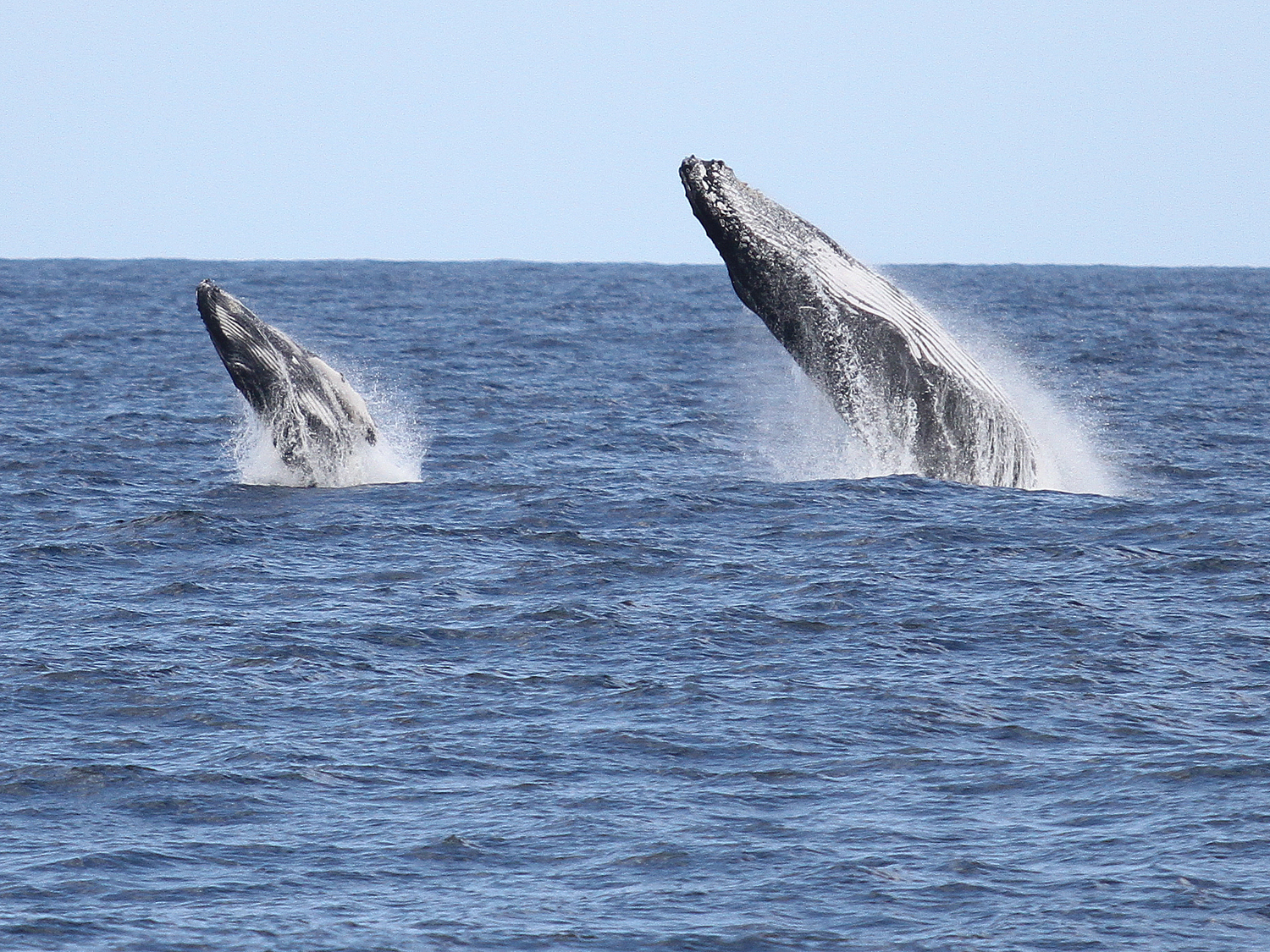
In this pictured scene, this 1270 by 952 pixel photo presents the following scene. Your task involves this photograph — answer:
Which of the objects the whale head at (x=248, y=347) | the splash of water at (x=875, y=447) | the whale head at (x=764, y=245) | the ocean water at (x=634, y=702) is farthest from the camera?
the whale head at (x=248, y=347)

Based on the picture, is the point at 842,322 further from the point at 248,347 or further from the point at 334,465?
the point at 248,347

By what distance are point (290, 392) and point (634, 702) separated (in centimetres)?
859

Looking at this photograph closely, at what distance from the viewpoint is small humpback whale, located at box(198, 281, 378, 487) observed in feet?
58.9

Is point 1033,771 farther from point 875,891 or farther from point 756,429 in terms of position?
point 756,429

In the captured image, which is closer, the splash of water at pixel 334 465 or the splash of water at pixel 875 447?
the splash of water at pixel 875 447

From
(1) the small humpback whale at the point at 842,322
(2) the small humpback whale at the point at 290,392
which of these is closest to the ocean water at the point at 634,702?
(2) the small humpback whale at the point at 290,392

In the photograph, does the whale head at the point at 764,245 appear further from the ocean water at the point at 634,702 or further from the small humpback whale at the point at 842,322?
the ocean water at the point at 634,702

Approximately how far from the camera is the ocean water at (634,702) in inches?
315

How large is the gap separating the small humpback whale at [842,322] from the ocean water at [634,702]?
1.06 metres

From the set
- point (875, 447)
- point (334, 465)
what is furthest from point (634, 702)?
point (334, 465)

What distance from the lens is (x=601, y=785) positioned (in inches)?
372

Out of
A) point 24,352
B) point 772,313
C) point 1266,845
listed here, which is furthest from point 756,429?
point 24,352

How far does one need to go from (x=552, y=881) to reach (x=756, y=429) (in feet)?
57.7

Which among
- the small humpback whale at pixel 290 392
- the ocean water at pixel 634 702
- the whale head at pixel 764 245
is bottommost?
the ocean water at pixel 634 702
